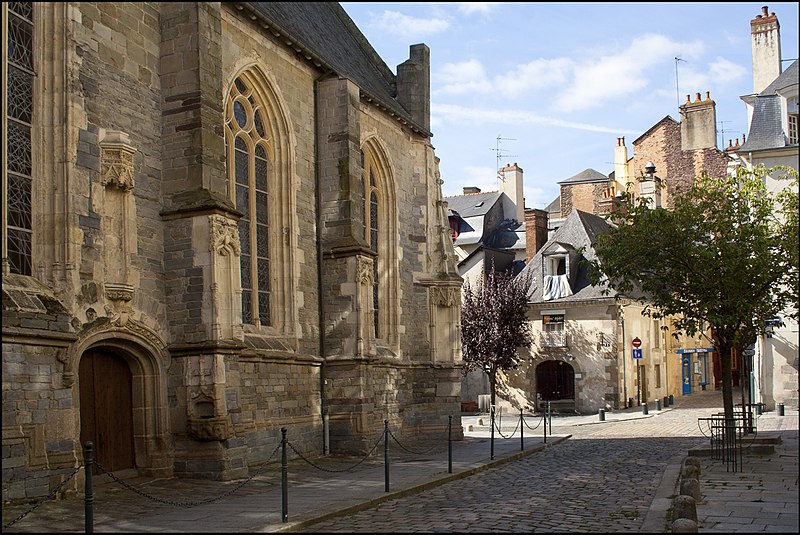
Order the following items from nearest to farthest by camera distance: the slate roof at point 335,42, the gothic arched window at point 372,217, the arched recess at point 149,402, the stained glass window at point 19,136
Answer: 1. the stained glass window at point 19,136
2. the arched recess at point 149,402
3. the slate roof at point 335,42
4. the gothic arched window at point 372,217

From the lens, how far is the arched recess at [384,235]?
21.9 m

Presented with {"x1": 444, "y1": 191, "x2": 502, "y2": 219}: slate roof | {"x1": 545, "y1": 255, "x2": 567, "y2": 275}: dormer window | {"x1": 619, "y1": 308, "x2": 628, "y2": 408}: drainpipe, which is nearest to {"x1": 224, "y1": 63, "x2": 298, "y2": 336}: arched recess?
{"x1": 619, "y1": 308, "x2": 628, "y2": 408}: drainpipe

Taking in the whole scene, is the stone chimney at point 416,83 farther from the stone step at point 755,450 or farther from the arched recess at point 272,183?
the stone step at point 755,450

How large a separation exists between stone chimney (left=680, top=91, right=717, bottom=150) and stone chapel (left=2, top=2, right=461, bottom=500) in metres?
28.9

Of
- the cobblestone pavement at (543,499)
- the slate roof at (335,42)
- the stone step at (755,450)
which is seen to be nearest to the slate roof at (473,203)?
the slate roof at (335,42)

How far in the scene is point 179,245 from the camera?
1383cm

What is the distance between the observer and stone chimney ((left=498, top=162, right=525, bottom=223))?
48.1 m

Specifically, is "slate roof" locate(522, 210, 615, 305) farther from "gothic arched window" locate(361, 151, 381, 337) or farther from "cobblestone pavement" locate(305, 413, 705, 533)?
"cobblestone pavement" locate(305, 413, 705, 533)

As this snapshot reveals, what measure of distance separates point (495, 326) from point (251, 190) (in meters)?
19.2

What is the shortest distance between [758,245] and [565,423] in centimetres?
1503

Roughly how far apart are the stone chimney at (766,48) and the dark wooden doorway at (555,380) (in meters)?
12.9

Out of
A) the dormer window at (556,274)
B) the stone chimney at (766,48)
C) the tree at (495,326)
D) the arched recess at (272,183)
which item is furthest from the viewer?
the dormer window at (556,274)

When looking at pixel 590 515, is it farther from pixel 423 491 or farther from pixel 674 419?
pixel 674 419

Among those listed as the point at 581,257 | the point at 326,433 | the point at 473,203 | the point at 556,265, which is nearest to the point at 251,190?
the point at 326,433
